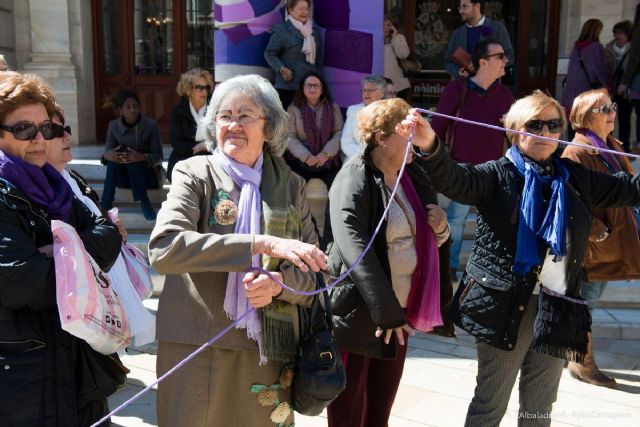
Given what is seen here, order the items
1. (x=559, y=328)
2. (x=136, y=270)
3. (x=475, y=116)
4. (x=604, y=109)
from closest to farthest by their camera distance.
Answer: (x=559, y=328) < (x=136, y=270) < (x=604, y=109) < (x=475, y=116)

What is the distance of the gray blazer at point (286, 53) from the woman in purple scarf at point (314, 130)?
20cm

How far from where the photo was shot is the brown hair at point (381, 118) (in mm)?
3160

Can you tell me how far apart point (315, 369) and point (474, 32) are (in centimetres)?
551

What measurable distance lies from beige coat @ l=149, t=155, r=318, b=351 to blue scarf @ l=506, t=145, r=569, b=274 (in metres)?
1.02

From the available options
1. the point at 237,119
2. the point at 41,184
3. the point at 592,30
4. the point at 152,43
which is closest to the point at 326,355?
the point at 237,119

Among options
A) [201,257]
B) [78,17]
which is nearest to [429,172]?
[201,257]

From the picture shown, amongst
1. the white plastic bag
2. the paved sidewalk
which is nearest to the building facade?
the paved sidewalk

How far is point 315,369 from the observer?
2.46 metres

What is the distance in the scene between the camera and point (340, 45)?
21.2 ft

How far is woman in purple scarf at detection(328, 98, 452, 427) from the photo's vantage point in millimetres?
3119

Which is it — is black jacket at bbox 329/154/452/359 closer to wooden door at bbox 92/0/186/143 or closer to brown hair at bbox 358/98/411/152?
brown hair at bbox 358/98/411/152

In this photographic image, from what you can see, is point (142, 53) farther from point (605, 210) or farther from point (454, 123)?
point (605, 210)

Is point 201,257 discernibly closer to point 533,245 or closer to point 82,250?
point 82,250

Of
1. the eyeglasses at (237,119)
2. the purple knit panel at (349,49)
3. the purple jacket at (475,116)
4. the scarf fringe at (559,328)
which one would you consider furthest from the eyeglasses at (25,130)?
the purple knit panel at (349,49)
